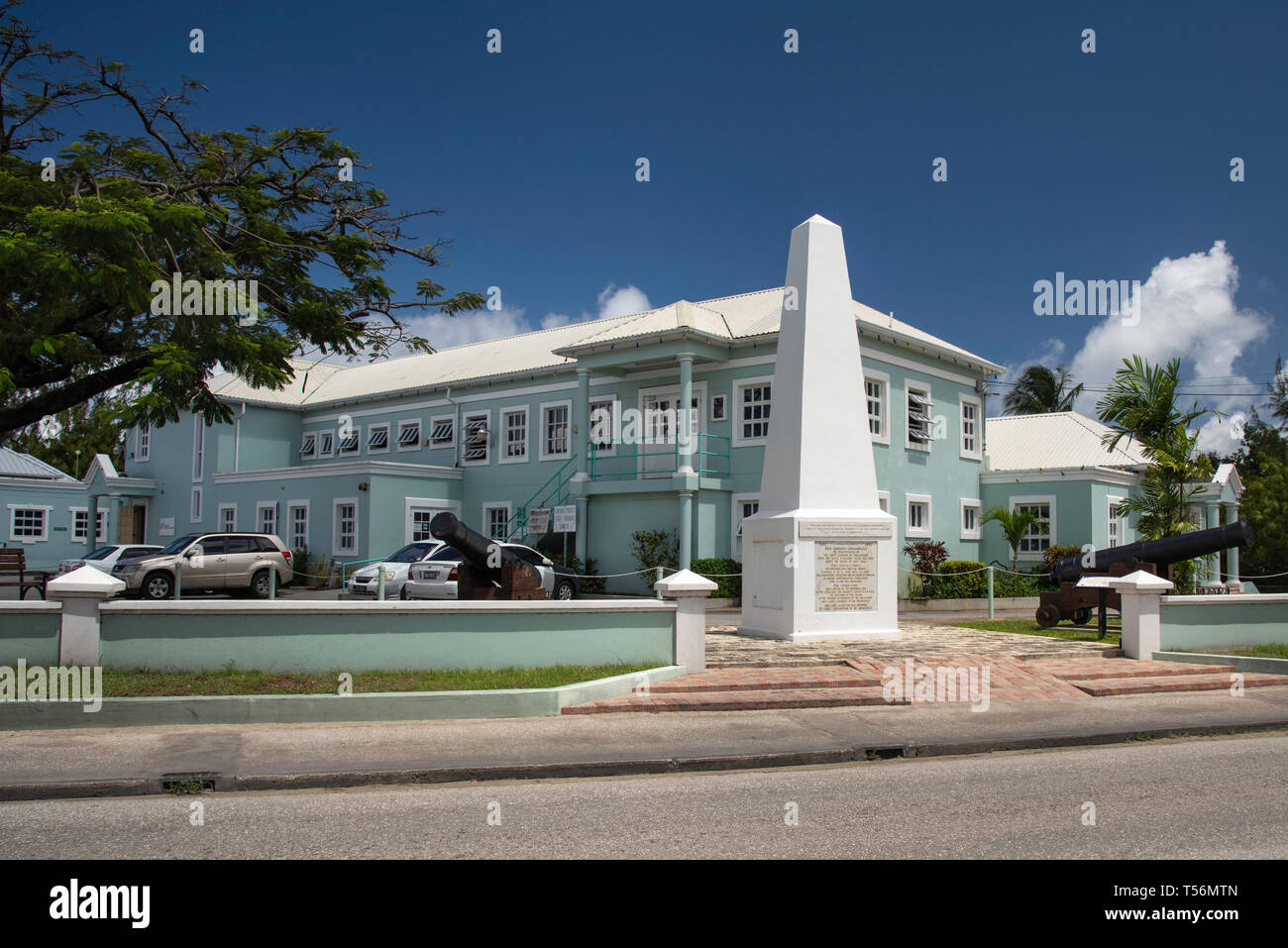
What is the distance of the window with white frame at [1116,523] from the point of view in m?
29.4

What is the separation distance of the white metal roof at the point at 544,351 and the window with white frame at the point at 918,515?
4.31m

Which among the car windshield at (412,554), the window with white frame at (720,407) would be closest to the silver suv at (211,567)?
the car windshield at (412,554)

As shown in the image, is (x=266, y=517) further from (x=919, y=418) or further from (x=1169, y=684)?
(x=1169, y=684)

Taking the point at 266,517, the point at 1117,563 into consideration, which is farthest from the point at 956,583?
the point at 266,517

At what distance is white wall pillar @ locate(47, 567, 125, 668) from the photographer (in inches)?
395

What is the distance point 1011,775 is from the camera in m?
7.96

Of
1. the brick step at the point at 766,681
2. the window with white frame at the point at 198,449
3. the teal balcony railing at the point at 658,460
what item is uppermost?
the window with white frame at the point at 198,449

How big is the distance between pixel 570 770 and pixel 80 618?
575cm

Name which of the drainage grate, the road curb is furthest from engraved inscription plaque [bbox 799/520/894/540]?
the drainage grate

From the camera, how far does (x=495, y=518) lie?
1260 inches

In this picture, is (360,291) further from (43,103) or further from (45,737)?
(45,737)

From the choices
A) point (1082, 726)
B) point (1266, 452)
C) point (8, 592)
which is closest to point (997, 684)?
point (1082, 726)

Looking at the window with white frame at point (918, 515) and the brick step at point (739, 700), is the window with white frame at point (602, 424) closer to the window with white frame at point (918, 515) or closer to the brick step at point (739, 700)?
the window with white frame at point (918, 515)

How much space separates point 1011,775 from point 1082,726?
268 centimetres
